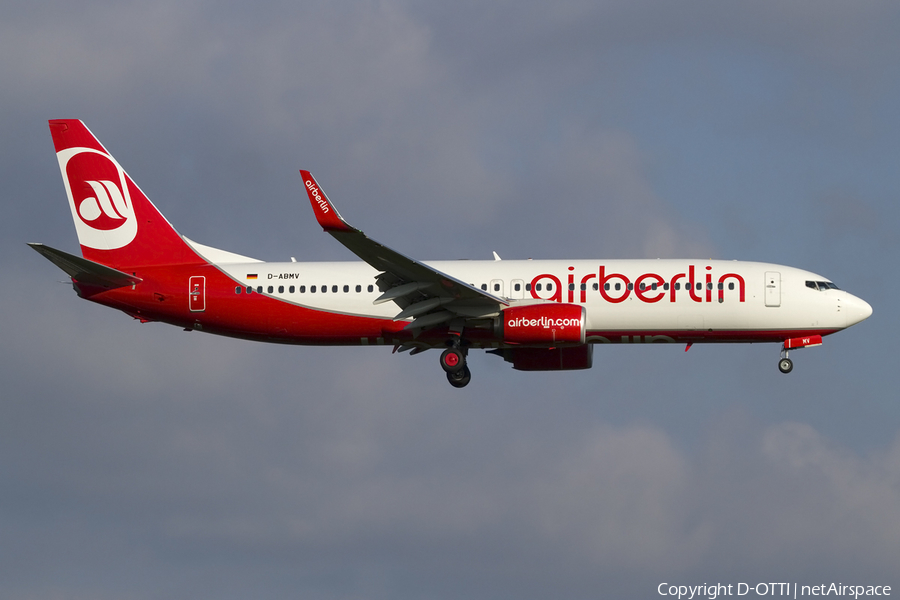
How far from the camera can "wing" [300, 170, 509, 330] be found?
39156 mm

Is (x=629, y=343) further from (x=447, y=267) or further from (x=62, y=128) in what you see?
(x=62, y=128)

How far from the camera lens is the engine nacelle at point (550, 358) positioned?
46.3 meters

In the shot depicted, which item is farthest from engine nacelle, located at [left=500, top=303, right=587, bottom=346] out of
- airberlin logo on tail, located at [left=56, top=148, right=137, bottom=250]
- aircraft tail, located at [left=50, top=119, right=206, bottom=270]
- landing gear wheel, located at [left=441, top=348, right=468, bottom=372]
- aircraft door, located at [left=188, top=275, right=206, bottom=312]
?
airberlin logo on tail, located at [left=56, top=148, right=137, bottom=250]

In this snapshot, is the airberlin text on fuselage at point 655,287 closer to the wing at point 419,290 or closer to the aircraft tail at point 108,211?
the wing at point 419,290

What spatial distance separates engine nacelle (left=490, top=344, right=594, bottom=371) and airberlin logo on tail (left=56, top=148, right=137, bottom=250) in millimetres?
15769

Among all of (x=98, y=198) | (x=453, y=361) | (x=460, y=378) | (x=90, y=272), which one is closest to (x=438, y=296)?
(x=453, y=361)

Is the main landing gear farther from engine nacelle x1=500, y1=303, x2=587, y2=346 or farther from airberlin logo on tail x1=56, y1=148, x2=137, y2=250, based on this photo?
airberlin logo on tail x1=56, y1=148, x2=137, y2=250

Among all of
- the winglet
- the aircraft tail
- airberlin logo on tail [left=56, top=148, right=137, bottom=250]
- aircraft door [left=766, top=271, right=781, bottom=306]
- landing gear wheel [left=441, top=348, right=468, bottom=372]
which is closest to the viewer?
the winglet

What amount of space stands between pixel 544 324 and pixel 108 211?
18174 mm

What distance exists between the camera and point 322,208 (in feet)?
120

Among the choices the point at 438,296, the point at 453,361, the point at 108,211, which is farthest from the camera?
the point at 108,211

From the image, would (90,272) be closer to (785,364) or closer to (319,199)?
(319,199)

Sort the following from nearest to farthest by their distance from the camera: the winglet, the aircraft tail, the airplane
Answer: the winglet
the airplane
the aircraft tail

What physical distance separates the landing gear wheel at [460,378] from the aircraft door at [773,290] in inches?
444
